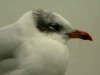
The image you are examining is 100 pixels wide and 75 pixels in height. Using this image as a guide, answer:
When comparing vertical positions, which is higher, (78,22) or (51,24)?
(78,22)

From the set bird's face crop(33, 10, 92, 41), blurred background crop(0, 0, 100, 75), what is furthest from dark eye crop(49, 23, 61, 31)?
blurred background crop(0, 0, 100, 75)

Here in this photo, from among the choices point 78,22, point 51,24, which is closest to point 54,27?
point 51,24

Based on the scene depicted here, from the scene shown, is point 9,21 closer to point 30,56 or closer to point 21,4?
point 21,4

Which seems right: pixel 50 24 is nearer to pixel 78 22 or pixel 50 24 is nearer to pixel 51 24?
pixel 51 24

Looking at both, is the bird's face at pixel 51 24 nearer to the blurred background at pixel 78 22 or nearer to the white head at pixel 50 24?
the white head at pixel 50 24

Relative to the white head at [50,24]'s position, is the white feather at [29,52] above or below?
below

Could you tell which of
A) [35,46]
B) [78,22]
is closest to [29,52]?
[35,46]

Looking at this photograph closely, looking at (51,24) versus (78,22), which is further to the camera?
(78,22)

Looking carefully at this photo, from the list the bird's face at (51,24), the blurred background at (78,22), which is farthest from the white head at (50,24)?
the blurred background at (78,22)

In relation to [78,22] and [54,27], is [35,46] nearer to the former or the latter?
[54,27]

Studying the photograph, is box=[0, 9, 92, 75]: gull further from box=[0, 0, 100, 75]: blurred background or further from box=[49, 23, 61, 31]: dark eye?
box=[0, 0, 100, 75]: blurred background
